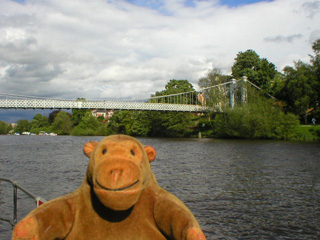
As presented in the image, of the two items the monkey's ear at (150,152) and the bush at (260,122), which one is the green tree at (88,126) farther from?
the monkey's ear at (150,152)

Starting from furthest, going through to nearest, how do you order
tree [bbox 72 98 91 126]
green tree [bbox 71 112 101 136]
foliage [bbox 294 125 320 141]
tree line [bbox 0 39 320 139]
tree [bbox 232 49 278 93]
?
1. tree [bbox 72 98 91 126]
2. green tree [bbox 71 112 101 136]
3. tree [bbox 232 49 278 93]
4. tree line [bbox 0 39 320 139]
5. foliage [bbox 294 125 320 141]

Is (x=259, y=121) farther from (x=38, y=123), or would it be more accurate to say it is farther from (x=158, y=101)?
(x=38, y=123)

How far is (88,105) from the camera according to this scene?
175ft

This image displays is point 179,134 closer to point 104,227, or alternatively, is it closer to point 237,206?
point 237,206

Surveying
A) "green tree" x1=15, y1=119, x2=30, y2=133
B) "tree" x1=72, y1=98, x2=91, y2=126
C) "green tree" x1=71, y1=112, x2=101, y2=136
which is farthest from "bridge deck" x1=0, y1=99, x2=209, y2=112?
"green tree" x1=15, y1=119, x2=30, y2=133

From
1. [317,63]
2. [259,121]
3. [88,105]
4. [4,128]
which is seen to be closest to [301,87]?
[317,63]

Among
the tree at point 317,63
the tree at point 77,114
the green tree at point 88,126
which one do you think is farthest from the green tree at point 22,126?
the tree at point 317,63

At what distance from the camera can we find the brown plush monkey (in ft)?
6.31

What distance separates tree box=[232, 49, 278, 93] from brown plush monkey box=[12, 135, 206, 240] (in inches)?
2062

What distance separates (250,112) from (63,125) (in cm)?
6285

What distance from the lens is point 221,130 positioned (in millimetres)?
44938

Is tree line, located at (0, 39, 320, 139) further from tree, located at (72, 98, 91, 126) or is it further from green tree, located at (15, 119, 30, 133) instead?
green tree, located at (15, 119, 30, 133)

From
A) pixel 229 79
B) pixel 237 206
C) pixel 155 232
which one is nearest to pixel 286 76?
pixel 229 79

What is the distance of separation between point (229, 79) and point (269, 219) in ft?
182
